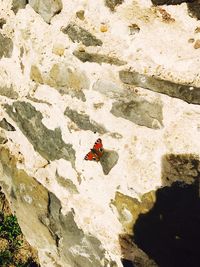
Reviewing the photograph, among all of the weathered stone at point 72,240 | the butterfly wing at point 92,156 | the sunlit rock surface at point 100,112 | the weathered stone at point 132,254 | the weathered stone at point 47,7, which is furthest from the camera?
the weathered stone at point 72,240

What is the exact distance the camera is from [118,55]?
96.3 inches

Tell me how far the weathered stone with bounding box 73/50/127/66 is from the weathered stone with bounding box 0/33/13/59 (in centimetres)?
62

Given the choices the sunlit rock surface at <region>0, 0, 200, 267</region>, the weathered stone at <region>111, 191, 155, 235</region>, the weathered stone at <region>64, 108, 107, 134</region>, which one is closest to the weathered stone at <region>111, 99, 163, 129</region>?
the sunlit rock surface at <region>0, 0, 200, 267</region>

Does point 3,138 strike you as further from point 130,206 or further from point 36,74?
point 130,206

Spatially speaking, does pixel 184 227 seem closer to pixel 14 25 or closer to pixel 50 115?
pixel 50 115

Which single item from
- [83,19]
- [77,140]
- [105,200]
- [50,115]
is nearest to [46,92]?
[50,115]

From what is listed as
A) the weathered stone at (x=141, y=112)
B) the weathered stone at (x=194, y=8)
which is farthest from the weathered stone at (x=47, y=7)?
the weathered stone at (x=194, y=8)

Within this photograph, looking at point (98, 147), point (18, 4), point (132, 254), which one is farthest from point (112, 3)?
point (132, 254)

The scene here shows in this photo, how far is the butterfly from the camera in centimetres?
264

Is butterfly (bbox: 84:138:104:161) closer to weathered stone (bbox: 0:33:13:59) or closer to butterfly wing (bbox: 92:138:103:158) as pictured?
butterfly wing (bbox: 92:138:103:158)

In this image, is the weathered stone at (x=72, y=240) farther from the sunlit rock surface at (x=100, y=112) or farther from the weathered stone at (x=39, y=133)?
the weathered stone at (x=39, y=133)

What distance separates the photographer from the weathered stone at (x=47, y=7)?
2.57 metres

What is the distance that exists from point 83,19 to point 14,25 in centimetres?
62

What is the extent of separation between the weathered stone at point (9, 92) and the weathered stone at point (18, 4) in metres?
0.57
